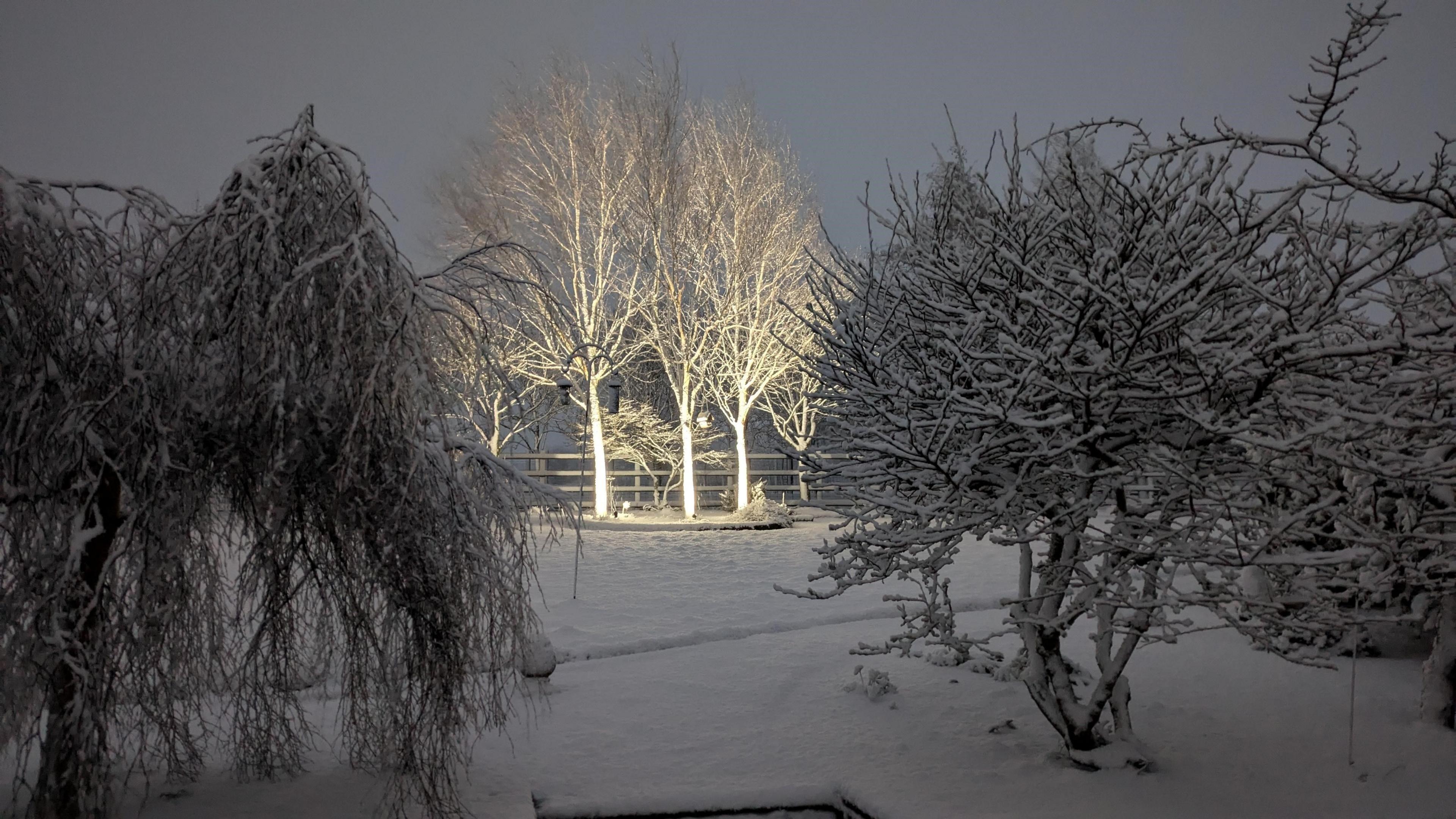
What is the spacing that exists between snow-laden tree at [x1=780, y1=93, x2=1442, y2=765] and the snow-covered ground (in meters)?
0.52

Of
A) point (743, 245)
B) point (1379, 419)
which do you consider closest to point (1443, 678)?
point (1379, 419)

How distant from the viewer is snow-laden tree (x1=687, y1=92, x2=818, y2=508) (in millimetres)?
16812

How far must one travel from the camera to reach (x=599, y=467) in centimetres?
1683

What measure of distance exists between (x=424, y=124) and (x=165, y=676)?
139ft

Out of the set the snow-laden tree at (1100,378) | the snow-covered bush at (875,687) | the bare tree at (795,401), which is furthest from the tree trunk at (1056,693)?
the bare tree at (795,401)

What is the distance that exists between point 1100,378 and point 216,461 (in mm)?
3997

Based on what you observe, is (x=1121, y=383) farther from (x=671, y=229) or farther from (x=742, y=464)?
(x=742, y=464)

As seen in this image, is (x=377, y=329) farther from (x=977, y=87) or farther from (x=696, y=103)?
(x=977, y=87)

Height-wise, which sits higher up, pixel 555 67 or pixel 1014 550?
pixel 555 67

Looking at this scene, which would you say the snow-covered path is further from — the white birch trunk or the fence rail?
the fence rail

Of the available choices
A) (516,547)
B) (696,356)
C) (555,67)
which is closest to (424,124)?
(555,67)

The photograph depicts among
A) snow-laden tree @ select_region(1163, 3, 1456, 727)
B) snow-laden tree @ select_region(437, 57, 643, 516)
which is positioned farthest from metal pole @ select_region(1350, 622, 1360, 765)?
snow-laden tree @ select_region(437, 57, 643, 516)

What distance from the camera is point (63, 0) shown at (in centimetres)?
963

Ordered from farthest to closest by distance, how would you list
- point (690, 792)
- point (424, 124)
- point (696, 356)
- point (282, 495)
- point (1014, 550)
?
point (424, 124), point (696, 356), point (1014, 550), point (690, 792), point (282, 495)
